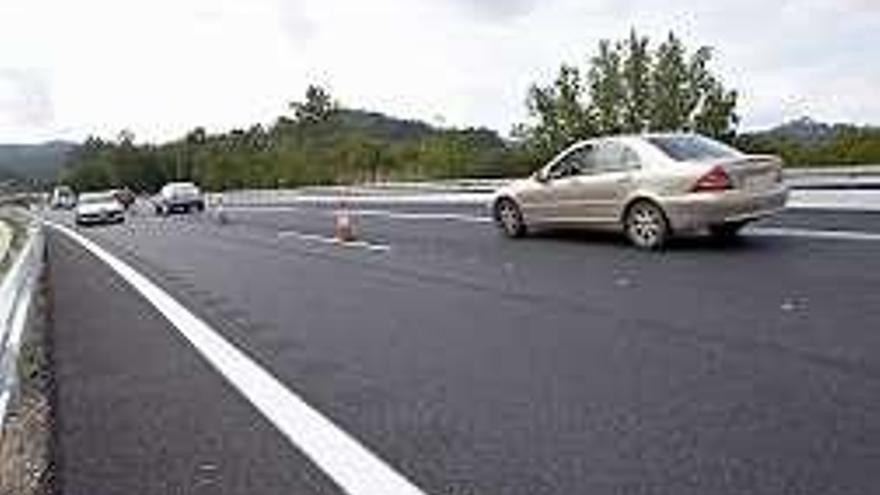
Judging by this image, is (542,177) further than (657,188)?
Yes

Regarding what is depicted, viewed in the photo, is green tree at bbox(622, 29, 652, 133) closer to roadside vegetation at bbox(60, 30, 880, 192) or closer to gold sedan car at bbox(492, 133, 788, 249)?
roadside vegetation at bbox(60, 30, 880, 192)

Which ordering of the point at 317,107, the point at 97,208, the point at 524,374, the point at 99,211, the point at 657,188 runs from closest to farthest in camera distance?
the point at 524,374 < the point at 657,188 < the point at 99,211 < the point at 97,208 < the point at 317,107

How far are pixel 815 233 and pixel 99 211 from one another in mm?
44112

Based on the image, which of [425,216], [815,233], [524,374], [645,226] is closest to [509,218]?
[645,226]

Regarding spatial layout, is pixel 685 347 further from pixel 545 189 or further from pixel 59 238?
pixel 59 238

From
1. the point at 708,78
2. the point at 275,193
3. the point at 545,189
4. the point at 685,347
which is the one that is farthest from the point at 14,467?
the point at 708,78

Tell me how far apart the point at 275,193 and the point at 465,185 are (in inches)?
1031

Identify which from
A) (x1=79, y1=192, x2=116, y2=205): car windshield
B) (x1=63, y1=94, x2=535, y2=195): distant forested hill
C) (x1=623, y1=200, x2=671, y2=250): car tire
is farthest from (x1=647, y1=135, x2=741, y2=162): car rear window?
(x1=79, y1=192, x2=116, y2=205): car windshield

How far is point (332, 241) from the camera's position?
27.2m

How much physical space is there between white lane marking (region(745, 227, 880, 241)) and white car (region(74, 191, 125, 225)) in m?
41.9

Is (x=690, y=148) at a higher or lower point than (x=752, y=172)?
higher

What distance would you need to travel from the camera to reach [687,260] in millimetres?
16391

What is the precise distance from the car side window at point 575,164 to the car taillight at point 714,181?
8.31 feet

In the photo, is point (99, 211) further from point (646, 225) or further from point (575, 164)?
point (646, 225)
